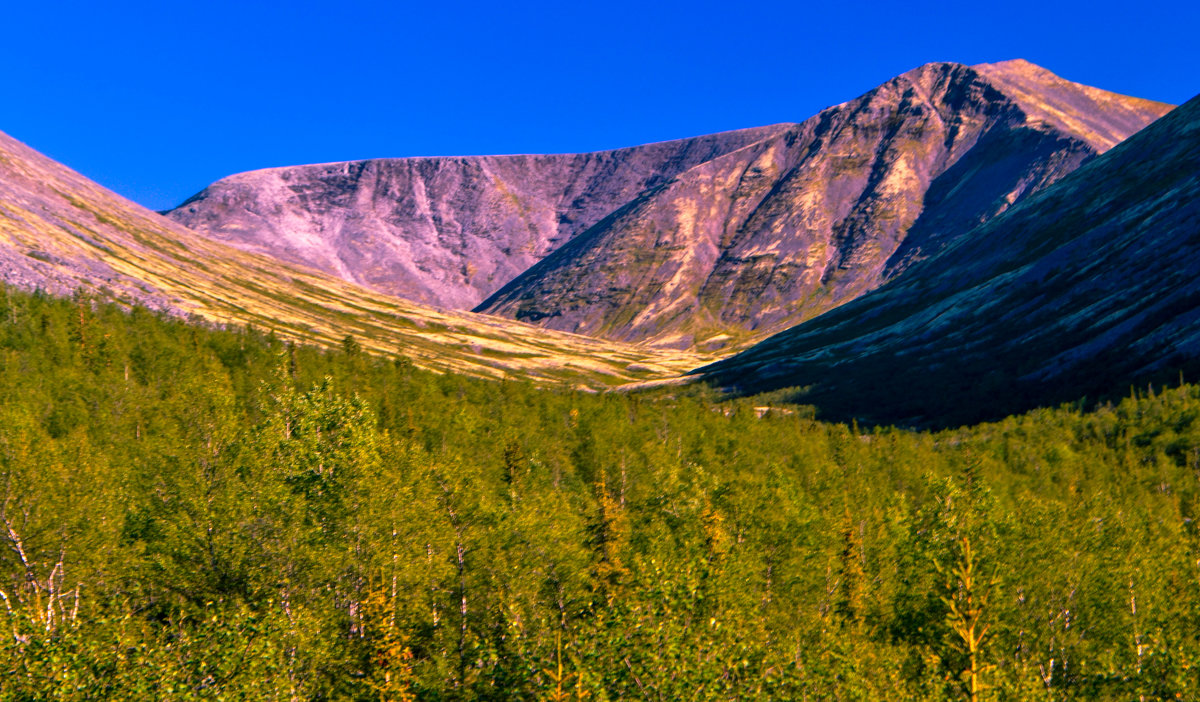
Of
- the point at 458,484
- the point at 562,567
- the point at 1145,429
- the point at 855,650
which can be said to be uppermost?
the point at 1145,429

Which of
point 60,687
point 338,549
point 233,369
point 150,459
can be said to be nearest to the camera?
point 60,687

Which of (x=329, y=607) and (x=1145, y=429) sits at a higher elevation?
(x=1145, y=429)

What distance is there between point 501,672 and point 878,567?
4631cm

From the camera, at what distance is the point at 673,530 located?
66.6m

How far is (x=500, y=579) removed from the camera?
4512 cm

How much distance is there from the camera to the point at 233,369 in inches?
5271

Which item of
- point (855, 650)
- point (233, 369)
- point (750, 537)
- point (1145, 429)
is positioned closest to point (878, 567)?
point (750, 537)

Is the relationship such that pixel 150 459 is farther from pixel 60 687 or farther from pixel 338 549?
A: pixel 60 687

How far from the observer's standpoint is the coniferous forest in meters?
30.2

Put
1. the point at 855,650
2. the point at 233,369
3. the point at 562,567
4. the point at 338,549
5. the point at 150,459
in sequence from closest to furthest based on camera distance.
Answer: the point at 855,650
the point at 338,549
the point at 562,567
the point at 150,459
the point at 233,369

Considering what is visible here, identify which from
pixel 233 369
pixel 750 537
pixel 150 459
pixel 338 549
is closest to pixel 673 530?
pixel 750 537

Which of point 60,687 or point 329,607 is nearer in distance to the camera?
point 60,687

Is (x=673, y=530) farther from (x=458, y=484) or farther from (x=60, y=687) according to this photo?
(x=60, y=687)

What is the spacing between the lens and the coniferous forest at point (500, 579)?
99.2 ft
